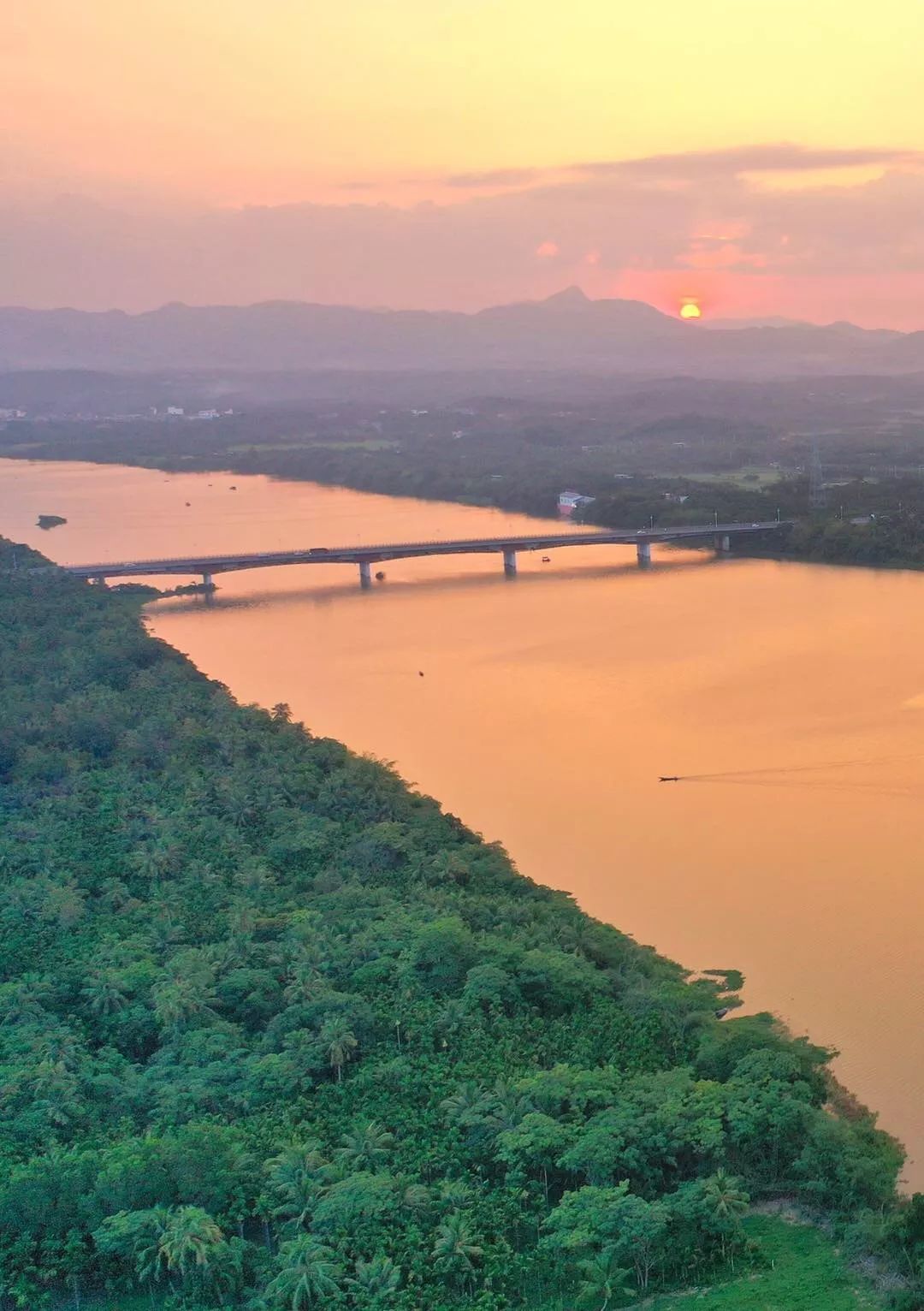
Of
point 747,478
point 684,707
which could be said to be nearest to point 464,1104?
point 684,707

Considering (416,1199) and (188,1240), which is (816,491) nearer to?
(416,1199)

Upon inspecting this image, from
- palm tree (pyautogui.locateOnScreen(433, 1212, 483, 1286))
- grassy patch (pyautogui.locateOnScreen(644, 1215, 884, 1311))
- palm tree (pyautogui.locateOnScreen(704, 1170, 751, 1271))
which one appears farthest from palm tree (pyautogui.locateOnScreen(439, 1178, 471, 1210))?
palm tree (pyautogui.locateOnScreen(704, 1170, 751, 1271))

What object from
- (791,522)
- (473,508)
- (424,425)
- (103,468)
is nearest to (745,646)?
(791,522)

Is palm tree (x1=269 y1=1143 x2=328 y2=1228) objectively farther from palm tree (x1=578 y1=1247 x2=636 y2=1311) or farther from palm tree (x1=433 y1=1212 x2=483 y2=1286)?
palm tree (x1=578 y1=1247 x2=636 y2=1311)

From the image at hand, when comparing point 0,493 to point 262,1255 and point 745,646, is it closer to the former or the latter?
point 745,646

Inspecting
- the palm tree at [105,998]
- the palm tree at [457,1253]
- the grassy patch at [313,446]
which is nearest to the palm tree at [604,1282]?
the palm tree at [457,1253]

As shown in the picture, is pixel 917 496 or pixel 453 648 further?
pixel 917 496

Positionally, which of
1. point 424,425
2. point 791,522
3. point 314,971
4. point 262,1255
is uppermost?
point 424,425
